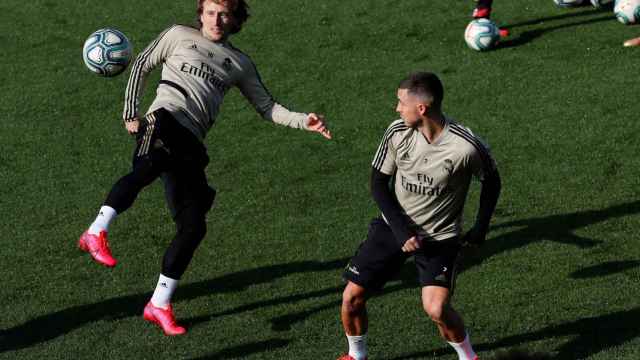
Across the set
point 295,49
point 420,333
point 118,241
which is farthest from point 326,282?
point 295,49

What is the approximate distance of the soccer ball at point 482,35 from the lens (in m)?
14.3

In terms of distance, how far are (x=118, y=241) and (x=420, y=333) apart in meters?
3.34

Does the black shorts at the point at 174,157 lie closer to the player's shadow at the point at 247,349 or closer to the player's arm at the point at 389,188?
the player's shadow at the point at 247,349

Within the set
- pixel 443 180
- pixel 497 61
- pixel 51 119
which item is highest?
pixel 443 180

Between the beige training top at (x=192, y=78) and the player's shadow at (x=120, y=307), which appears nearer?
the beige training top at (x=192, y=78)

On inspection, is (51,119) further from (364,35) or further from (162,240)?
(364,35)

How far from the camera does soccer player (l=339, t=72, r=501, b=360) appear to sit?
729 cm

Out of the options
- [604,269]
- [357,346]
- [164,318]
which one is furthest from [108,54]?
[604,269]

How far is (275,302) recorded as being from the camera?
902cm

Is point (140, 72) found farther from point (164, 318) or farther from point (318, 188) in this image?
point (318, 188)

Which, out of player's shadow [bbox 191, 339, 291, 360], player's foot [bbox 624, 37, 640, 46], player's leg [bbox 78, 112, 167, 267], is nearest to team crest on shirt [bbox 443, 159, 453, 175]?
player's shadow [bbox 191, 339, 291, 360]

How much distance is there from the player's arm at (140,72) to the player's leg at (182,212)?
38 centimetres

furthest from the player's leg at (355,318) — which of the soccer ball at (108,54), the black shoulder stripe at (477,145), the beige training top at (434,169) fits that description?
the soccer ball at (108,54)

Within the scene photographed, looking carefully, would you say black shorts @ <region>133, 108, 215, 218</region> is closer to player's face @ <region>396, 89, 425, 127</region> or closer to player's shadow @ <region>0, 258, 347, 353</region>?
player's shadow @ <region>0, 258, 347, 353</region>
